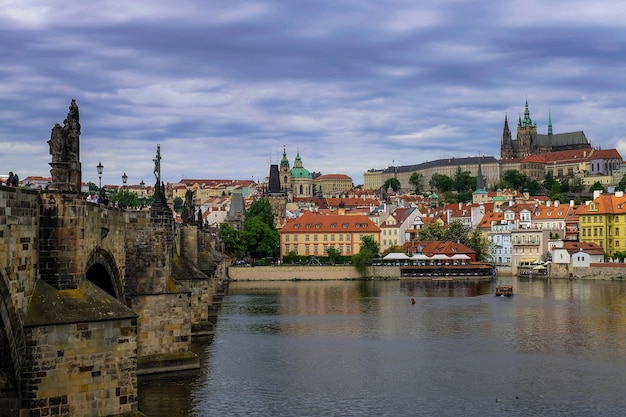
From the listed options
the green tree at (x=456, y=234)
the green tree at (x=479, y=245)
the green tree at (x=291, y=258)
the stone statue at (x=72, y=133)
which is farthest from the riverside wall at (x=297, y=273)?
the stone statue at (x=72, y=133)

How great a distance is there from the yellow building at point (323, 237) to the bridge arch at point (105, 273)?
95.3 m

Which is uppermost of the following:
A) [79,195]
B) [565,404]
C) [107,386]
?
[79,195]

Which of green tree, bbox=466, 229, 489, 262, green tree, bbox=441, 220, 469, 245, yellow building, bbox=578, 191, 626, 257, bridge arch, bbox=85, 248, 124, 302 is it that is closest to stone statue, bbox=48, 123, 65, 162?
bridge arch, bbox=85, 248, 124, 302

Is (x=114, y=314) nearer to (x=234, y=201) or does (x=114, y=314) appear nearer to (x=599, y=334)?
(x=599, y=334)

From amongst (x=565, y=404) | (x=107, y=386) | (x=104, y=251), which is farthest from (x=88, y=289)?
(x=565, y=404)

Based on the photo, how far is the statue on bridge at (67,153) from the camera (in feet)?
68.0

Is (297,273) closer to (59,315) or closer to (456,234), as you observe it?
(456,234)

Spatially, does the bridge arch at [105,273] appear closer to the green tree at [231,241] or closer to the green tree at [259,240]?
the green tree at [231,241]

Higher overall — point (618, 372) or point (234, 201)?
point (234, 201)

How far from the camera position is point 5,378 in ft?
59.6

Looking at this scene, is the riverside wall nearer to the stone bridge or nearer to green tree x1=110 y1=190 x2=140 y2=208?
green tree x1=110 y1=190 x2=140 y2=208

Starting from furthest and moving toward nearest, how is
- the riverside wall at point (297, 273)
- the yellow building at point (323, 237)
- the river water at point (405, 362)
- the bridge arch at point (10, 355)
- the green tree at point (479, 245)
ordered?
1. the yellow building at point (323, 237)
2. the green tree at point (479, 245)
3. the riverside wall at point (297, 273)
4. the river water at point (405, 362)
5. the bridge arch at point (10, 355)

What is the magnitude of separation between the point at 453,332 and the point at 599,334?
7.37 metres

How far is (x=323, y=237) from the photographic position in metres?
124
